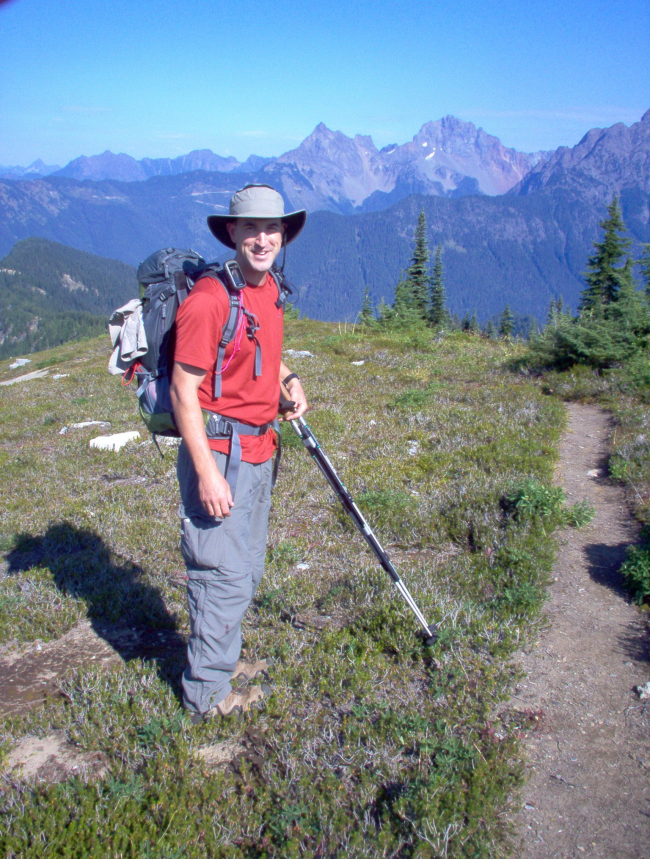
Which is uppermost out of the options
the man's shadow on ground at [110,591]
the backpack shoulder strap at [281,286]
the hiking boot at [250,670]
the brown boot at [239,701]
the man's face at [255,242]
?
the man's face at [255,242]

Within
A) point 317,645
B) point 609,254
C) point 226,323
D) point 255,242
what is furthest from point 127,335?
point 609,254

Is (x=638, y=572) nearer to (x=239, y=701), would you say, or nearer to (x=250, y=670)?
(x=250, y=670)

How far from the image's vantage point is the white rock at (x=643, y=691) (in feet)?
10.8

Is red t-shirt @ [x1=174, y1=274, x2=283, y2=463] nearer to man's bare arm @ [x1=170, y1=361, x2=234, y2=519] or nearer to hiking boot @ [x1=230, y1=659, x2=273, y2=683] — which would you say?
man's bare arm @ [x1=170, y1=361, x2=234, y2=519]

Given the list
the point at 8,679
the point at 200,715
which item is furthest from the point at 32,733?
the point at 200,715

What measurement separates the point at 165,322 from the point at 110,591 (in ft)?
9.22

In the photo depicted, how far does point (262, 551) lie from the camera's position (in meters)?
3.41

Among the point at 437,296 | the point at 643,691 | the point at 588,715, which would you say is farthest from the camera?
the point at 437,296

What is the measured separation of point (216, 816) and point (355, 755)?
0.75m

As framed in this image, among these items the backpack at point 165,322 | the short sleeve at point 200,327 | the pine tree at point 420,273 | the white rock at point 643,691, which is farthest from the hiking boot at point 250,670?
the pine tree at point 420,273

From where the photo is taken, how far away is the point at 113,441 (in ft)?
29.2

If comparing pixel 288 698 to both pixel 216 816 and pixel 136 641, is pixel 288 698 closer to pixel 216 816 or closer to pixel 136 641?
pixel 216 816

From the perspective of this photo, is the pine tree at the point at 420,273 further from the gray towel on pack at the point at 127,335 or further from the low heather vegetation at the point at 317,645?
the gray towel on pack at the point at 127,335

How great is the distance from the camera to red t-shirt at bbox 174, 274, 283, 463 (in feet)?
8.71
